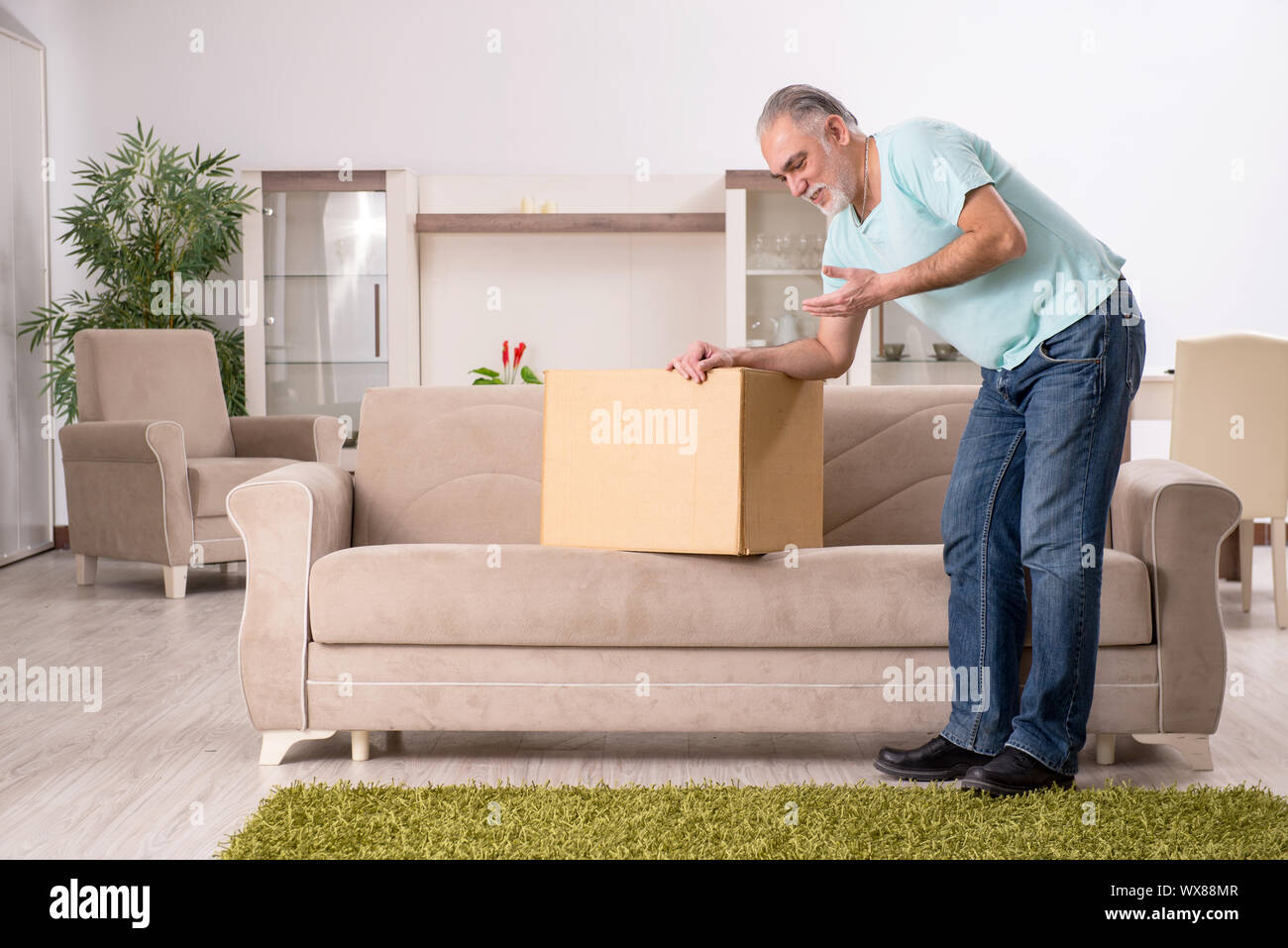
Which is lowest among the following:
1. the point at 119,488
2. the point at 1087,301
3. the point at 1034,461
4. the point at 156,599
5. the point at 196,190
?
the point at 156,599

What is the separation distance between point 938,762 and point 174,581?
2.91 m

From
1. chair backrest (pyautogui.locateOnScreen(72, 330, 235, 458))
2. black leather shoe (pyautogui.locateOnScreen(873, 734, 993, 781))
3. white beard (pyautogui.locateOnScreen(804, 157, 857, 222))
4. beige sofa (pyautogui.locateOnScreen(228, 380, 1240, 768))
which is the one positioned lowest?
black leather shoe (pyautogui.locateOnScreen(873, 734, 993, 781))

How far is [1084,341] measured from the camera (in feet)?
6.12

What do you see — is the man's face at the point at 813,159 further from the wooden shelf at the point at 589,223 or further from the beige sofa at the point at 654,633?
the wooden shelf at the point at 589,223

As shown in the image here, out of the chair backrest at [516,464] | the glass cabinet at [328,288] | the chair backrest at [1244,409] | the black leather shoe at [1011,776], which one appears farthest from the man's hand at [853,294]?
the glass cabinet at [328,288]

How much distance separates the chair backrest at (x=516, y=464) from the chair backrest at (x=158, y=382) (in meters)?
2.15

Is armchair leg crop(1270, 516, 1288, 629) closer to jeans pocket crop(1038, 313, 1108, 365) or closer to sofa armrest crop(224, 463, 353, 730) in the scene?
jeans pocket crop(1038, 313, 1108, 365)

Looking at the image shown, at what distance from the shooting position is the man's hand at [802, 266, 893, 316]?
74.3 inches

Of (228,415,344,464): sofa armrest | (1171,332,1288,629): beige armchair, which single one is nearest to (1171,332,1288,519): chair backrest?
(1171,332,1288,629): beige armchair

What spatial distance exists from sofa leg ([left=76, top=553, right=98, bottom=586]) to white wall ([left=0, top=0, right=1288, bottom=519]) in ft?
5.36

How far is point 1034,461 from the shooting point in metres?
1.91

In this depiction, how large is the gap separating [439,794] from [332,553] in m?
0.49
